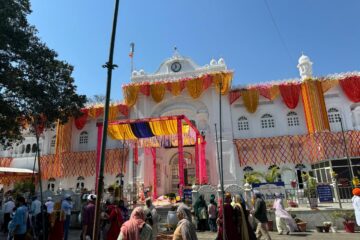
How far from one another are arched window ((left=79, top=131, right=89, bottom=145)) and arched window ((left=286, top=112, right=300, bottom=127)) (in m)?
14.6

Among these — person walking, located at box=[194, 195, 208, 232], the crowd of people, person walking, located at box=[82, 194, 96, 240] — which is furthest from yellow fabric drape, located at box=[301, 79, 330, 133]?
person walking, located at box=[82, 194, 96, 240]

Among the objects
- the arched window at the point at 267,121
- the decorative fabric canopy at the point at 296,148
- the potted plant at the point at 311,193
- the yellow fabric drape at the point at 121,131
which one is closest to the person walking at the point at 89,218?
the potted plant at the point at 311,193

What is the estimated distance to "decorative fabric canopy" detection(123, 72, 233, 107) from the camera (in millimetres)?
18672

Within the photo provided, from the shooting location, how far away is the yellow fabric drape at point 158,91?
63.9ft

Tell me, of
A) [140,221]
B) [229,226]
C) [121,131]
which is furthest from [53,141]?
[140,221]

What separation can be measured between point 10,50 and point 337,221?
1413 cm

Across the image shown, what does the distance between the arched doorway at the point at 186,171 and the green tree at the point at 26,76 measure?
890 cm

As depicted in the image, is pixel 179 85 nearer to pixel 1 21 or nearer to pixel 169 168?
pixel 169 168

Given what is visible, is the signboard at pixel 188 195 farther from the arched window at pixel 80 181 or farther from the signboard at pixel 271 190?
the arched window at pixel 80 181

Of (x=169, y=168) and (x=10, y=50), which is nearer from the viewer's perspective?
(x=10, y=50)

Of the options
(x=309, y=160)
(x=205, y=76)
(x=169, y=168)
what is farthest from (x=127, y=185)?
(x=309, y=160)

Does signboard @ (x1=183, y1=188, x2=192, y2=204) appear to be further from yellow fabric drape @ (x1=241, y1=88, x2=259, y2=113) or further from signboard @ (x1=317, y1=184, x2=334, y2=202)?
yellow fabric drape @ (x1=241, y1=88, x2=259, y2=113)

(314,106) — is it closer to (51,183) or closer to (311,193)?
(311,193)

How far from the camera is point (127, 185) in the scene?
61.2 ft
